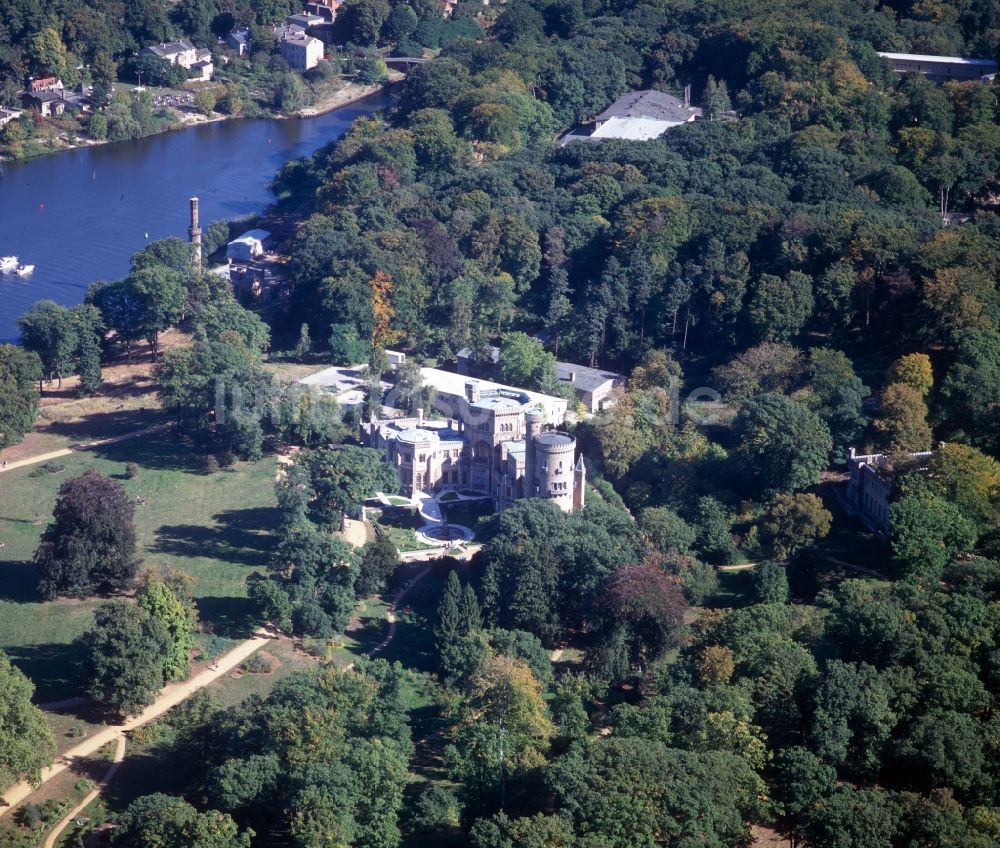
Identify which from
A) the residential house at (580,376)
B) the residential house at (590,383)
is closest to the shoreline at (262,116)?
the residential house at (580,376)

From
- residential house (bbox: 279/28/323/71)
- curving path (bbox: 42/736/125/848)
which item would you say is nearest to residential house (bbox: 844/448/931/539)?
curving path (bbox: 42/736/125/848)

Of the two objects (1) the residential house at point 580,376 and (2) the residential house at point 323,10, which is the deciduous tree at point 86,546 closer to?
(1) the residential house at point 580,376

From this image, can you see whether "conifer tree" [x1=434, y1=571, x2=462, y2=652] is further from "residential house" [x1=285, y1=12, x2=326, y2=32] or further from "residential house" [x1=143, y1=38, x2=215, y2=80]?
"residential house" [x1=285, y1=12, x2=326, y2=32]

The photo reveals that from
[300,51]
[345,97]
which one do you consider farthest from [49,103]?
[345,97]

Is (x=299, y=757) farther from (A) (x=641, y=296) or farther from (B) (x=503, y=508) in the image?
(A) (x=641, y=296)

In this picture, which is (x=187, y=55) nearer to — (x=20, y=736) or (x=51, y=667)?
(x=51, y=667)

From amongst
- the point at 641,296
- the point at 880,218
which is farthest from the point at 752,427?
the point at 880,218

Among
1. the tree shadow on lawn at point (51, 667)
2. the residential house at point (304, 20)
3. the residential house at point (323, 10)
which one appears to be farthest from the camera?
the residential house at point (323, 10)
